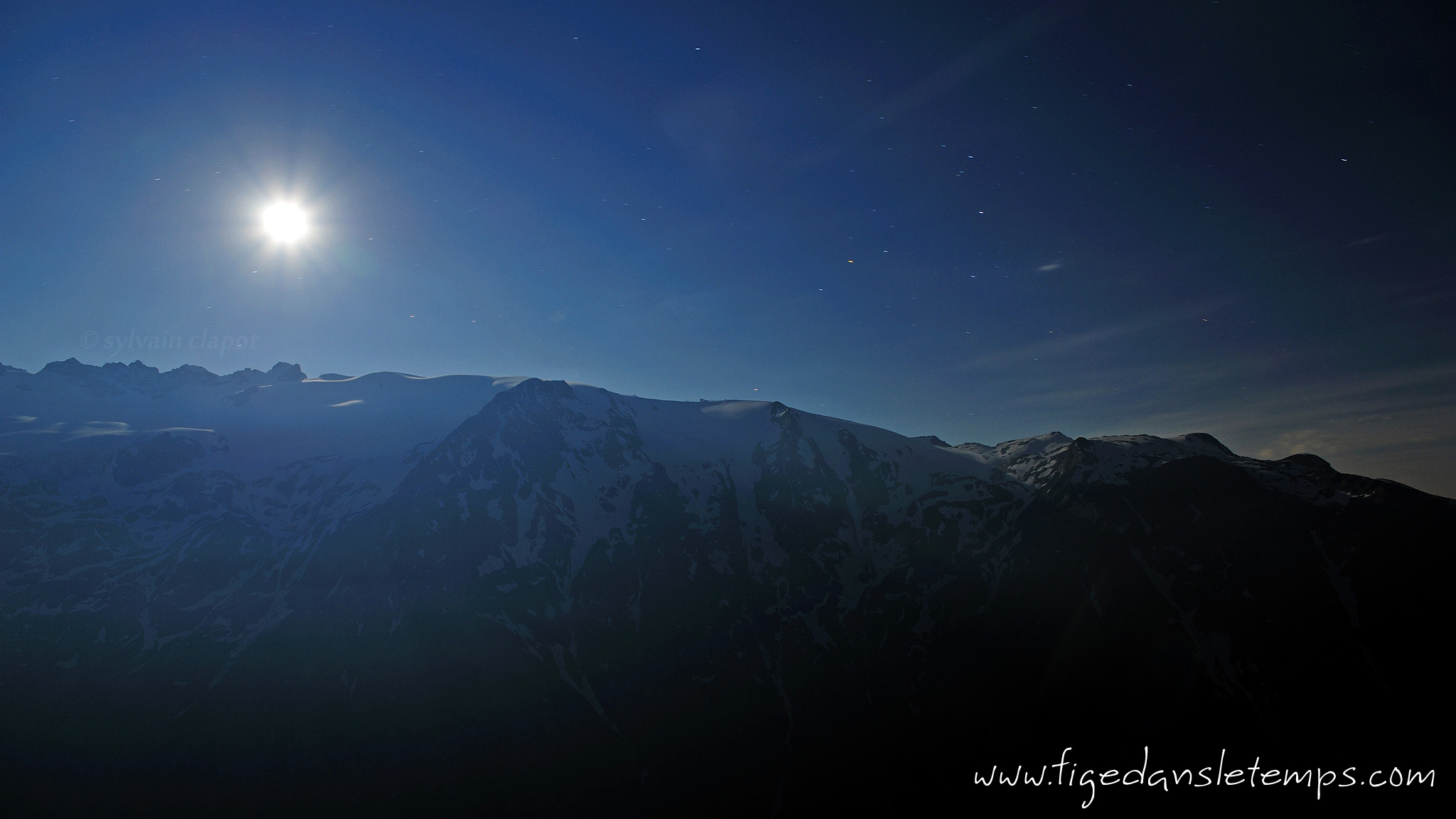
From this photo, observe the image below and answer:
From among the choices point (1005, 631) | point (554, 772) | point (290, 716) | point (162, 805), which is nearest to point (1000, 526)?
point (1005, 631)

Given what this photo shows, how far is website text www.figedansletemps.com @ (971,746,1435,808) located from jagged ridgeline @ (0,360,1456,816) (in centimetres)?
466

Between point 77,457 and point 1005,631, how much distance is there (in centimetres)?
27199

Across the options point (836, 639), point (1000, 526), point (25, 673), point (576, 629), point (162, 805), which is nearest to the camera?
point (162, 805)

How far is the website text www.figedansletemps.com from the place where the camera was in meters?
133

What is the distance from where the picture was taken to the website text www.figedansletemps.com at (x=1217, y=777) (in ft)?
437

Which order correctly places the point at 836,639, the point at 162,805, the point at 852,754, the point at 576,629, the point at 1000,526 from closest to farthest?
the point at 162,805
the point at 852,754
the point at 576,629
the point at 836,639
the point at 1000,526

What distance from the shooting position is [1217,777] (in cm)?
14162

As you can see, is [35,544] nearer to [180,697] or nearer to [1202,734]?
[180,697]

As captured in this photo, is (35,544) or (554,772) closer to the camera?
(554,772)

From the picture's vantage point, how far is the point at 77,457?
18650 centimetres

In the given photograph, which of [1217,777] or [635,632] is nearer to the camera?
[1217,777]

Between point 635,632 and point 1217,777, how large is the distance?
458ft

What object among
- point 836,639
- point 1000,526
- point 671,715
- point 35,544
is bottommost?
point 671,715

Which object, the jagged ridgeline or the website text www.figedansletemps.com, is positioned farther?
the jagged ridgeline
